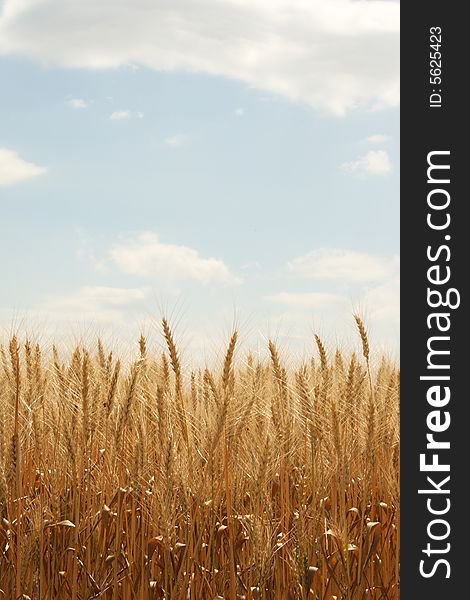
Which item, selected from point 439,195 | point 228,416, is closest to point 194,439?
point 228,416

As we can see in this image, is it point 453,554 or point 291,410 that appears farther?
point 291,410

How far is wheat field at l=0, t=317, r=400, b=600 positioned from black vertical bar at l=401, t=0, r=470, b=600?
0.79 ft

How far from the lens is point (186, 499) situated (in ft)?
9.29

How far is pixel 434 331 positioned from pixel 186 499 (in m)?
1.15

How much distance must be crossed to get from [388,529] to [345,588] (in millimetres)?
554

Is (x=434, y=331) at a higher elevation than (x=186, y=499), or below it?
higher

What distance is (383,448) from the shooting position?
3.95 metres

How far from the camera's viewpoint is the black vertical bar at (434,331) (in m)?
2.81

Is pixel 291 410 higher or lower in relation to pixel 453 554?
higher

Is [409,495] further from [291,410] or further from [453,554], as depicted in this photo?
[291,410]

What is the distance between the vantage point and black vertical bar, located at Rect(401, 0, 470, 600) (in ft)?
9.23

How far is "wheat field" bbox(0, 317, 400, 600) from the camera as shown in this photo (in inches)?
109

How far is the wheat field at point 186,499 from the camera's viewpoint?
2777 mm

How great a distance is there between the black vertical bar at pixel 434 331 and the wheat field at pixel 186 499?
0.79 ft
